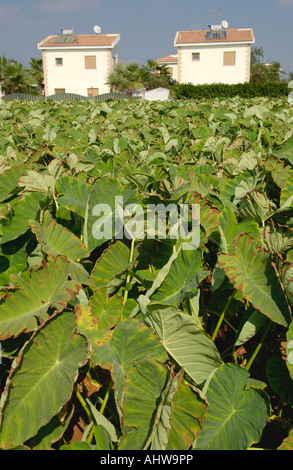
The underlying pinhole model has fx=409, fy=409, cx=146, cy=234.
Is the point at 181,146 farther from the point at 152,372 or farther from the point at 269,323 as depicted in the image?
the point at 152,372

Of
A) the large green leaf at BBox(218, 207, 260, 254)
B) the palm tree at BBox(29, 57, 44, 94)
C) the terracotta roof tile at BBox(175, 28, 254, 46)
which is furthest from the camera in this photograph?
the palm tree at BBox(29, 57, 44, 94)

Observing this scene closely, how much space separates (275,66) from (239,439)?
199ft

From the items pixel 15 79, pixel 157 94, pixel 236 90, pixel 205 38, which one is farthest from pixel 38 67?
pixel 236 90

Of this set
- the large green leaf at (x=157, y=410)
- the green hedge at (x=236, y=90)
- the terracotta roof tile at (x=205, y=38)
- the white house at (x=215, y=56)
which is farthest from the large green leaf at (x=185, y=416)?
the terracotta roof tile at (x=205, y=38)

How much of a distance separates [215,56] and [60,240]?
142 feet

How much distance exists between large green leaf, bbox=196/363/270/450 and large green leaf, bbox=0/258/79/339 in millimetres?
410

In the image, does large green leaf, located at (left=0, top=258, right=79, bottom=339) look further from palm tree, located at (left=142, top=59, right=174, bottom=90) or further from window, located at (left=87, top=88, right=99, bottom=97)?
palm tree, located at (left=142, top=59, right=174, bottom=90)

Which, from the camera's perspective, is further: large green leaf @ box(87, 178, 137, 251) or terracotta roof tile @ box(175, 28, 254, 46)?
terracotta roof tile @ box(175, 28, 254, 46)

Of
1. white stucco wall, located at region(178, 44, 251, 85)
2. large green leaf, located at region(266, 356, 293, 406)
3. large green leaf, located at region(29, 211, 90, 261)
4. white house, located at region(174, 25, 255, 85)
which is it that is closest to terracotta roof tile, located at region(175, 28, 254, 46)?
white house, located at region(174, 25, 255, 85)

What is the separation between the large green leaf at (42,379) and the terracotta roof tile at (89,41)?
44.8 metres

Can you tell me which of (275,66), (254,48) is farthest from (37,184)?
(254,48)

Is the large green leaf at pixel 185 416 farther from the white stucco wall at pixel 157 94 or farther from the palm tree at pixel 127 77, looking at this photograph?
the palm tree at pixel 127 77

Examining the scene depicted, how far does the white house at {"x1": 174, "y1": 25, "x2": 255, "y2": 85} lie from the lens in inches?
1566

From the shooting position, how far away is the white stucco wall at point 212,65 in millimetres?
39938
